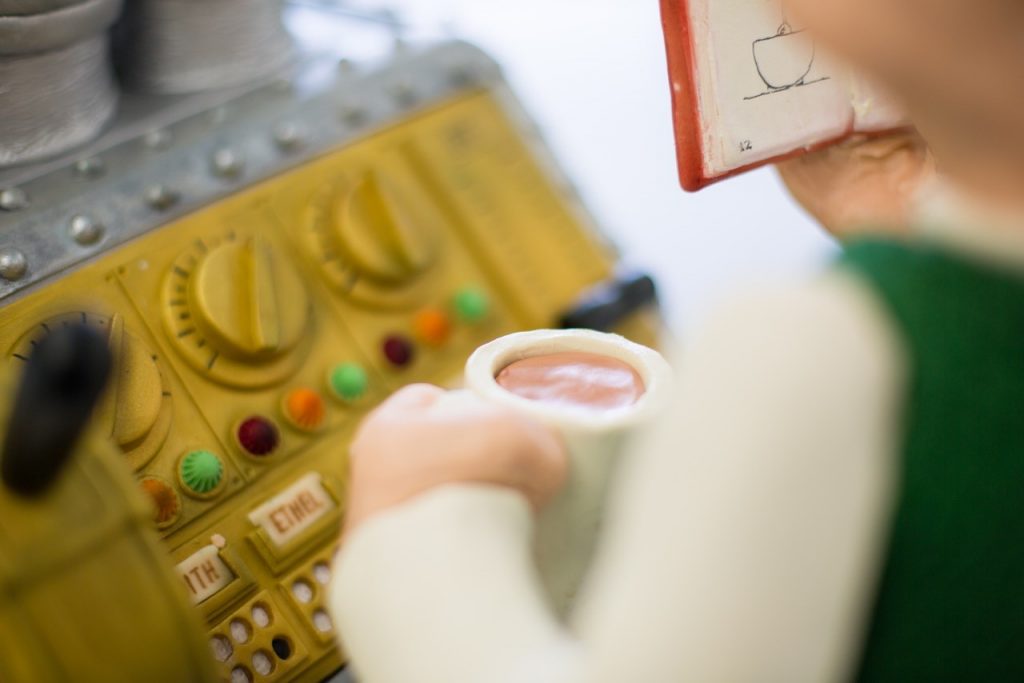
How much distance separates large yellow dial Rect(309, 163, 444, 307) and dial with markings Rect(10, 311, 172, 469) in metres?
0.12

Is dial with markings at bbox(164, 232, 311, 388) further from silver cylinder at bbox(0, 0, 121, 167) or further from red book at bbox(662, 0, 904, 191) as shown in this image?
red book at bbox(662, 0, 904, 191)

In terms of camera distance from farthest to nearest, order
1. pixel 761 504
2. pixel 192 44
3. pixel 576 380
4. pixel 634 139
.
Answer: pixel 634 139
pixel 192 44
pixel 576 380
pixel 761 504

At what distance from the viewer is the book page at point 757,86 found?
1.47ft

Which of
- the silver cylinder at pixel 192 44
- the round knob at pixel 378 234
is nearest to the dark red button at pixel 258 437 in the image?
the round knob at pixel 378 234

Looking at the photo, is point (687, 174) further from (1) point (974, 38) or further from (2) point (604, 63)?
(2) point (604, 63)


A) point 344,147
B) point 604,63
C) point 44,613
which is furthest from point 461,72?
point 44,613

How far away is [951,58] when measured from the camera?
11.6 inches

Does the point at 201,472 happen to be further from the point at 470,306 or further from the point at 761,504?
the point at 761,504

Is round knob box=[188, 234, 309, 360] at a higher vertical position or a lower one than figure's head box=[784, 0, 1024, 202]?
lower

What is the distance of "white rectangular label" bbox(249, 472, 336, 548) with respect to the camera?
20.4 inches

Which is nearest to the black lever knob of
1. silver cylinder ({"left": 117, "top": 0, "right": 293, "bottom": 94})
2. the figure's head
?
silver cylinder ({"left": 117, "top": 0, "right": 293, "bottom": 94})

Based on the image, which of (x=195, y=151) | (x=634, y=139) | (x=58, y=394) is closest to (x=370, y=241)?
(x=195, y=151)

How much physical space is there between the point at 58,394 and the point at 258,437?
230 millimetres

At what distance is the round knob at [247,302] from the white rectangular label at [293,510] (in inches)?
2.8
